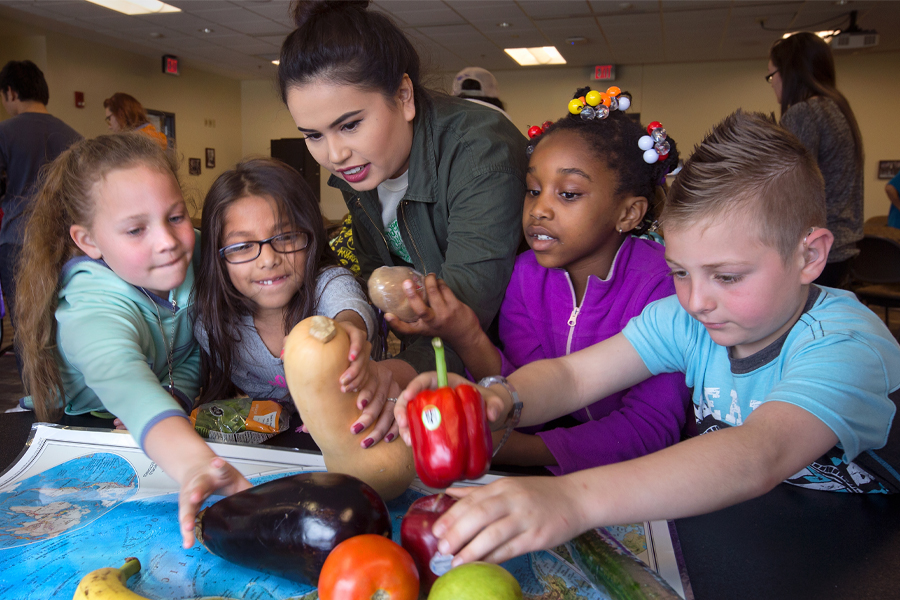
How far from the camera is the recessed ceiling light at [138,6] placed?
20.2ft

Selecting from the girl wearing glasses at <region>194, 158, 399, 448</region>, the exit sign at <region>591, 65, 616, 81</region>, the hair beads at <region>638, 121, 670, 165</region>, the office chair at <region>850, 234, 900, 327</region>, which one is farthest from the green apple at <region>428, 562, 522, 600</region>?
the exit sign at <region>591, 65, 616, 81</region>

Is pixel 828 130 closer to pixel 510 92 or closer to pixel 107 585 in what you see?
pixel 107 585

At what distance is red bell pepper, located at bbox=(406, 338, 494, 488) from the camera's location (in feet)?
2.19

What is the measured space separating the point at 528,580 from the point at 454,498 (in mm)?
114

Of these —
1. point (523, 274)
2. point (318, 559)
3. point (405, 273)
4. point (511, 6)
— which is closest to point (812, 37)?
point (523, 274)

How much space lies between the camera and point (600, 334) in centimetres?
126

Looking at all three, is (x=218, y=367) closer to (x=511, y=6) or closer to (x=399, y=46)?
(x=399, y=46)

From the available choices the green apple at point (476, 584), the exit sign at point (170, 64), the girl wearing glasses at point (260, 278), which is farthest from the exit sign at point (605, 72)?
the green apple at point (476, 584)

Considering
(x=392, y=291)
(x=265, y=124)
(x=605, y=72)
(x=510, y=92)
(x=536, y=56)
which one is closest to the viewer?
(x=392, y=291)

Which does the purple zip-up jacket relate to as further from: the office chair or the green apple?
the office chair

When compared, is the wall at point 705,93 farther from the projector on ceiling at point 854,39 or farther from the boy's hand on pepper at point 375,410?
the boy's hand on pepper at point 375,410

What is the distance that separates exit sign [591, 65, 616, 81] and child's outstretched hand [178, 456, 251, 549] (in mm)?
9386

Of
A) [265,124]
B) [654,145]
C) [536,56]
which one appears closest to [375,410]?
[654,145]

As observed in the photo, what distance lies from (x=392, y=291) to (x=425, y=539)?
40cm
